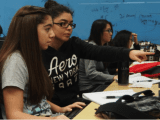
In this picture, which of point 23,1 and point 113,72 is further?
point 23,1

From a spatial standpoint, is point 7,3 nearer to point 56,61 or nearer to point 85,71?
point 85,71

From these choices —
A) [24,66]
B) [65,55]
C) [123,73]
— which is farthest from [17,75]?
[123,73]

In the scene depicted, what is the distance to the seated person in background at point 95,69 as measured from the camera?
2018mm

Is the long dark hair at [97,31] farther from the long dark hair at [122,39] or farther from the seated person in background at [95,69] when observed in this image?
the long dark hair at [122,39]

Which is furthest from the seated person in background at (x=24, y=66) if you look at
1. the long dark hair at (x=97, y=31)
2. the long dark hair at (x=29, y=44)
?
the long dark hair at (x=97, y=31)

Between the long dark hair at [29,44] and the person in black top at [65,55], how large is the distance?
0.43 m

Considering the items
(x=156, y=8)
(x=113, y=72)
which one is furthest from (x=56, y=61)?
(x=156, y=8)

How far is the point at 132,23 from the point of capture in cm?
393

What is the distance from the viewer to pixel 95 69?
2084 millimetres

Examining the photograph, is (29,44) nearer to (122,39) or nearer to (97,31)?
(97,31)

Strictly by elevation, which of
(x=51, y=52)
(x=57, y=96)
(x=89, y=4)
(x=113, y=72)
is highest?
(x=89, y=4)

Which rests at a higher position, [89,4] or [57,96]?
[89,4]

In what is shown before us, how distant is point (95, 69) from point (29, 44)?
4.10ft

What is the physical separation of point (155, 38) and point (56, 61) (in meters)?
2.97
